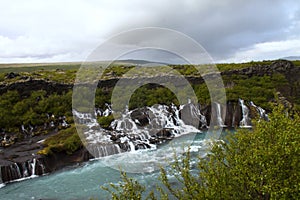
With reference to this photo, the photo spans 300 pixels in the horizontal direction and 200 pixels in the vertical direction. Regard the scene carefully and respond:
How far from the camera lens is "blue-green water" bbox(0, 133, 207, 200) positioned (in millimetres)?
20062

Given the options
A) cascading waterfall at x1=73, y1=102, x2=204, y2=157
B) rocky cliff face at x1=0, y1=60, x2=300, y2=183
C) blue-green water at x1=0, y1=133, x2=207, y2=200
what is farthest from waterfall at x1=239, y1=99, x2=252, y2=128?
blue-green water at x1=0, y1=133, x2=207, y2=200

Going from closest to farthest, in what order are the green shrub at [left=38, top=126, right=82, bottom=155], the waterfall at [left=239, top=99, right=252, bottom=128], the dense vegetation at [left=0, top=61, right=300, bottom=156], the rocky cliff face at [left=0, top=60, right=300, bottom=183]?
the rocky cliff face at [left=0, top=60, right=300, bottom=183]
the green shrub at [left=38, top=126, right=82, bottom=155]
the dense vegetation at [left=0, top=61, right=300, bottom=156]
the waterfall at [left=239, top=99, right=252, bottom=128]

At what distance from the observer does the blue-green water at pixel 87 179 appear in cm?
2006

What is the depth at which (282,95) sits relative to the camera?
4591cm

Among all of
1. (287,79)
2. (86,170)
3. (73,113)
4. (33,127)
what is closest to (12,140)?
(33,127)

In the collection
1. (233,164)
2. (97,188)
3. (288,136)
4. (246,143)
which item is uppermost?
(288,136)

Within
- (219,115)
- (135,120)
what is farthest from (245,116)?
(135,120)

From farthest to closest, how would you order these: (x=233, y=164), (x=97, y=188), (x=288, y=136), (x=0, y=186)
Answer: (x=0, y=186) < (x=97, y=188) < (x=233, y=164) < (x=288, y=136)

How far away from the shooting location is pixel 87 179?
22.6 meters

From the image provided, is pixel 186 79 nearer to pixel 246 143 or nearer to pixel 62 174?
pixel 62 174

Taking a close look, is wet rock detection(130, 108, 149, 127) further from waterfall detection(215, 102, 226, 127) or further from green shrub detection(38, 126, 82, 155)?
waterfall detection(215, 102, 226, 127)

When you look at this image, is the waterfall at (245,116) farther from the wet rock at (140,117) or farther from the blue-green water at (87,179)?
the wet rock at (140,117)

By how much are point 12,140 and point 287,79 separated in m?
46.6

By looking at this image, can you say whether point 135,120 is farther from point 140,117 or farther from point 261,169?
point 261,169
